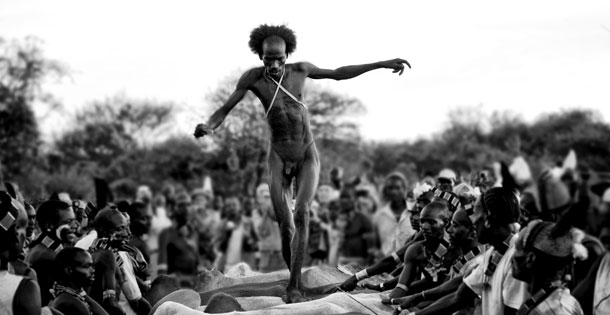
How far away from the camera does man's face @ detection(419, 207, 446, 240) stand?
9.68 meters

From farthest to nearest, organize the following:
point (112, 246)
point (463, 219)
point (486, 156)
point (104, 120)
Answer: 1. point (104, 120)
2. point (486, 156)
3. point (112, 246)
4. point (463, 219)

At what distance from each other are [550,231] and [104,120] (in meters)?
55.3

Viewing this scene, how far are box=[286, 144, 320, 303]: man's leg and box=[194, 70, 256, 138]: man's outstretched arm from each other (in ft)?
2.75

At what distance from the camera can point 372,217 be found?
1869 centimetres

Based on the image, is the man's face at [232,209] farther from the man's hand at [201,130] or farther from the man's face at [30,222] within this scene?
the man's face at [30,222]

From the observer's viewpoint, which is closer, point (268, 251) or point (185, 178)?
point (268, 251)

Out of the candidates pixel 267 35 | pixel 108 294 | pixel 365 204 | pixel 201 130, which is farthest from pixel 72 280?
pixel 365 204

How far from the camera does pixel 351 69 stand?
10719 mm

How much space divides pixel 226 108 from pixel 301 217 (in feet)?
4.02

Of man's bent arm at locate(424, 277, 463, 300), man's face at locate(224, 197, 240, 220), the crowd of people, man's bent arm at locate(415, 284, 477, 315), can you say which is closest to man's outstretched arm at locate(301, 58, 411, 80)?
the crowd of people

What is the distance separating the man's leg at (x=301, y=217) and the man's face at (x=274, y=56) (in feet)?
2.64

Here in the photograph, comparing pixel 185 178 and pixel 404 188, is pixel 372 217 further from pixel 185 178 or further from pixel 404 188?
pixel 185 178

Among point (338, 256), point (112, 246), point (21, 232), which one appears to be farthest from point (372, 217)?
point (21, 232)

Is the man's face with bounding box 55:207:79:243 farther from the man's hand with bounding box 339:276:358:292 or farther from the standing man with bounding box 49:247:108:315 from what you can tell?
the man's hand with bounding box 339:276:358:292
